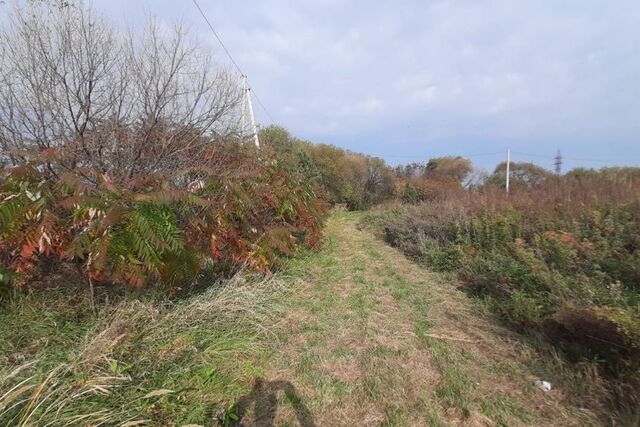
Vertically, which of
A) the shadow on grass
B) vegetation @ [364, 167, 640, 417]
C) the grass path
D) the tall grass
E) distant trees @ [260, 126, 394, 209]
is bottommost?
the shadow on grass

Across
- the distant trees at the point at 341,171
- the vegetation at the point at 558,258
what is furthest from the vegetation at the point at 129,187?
the distant trees at the point at 341,171

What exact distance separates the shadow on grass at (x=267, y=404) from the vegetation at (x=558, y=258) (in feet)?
7.56

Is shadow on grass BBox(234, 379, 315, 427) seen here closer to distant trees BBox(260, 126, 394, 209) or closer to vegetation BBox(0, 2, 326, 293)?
vegetation BBox(0, 2, 326, 293)

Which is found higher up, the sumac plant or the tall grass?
the sumac plant

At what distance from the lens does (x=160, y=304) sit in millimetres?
3342

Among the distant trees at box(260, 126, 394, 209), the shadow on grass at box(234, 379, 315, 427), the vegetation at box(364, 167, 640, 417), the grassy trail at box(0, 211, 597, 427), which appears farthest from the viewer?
the distant trees at box(260, 126, 394, 209)

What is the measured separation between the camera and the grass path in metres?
2.47

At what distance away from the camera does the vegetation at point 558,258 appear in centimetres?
286

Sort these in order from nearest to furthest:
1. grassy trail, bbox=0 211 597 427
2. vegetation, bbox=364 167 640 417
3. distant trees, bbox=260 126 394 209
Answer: grassy trail, bbox=0 211 597 427
vegetation, bbox=364 167 640 417
distant trees, bbox=260 126 394 209

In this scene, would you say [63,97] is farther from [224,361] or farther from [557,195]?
[557,195]

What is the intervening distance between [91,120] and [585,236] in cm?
724

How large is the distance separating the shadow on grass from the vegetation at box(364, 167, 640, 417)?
2.31 m

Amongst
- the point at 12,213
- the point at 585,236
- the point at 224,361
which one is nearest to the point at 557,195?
the point at 585,236

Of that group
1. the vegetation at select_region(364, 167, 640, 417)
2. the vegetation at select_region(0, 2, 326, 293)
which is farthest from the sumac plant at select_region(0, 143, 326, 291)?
the vegetation at select_region(364, 167, 640, 417)
